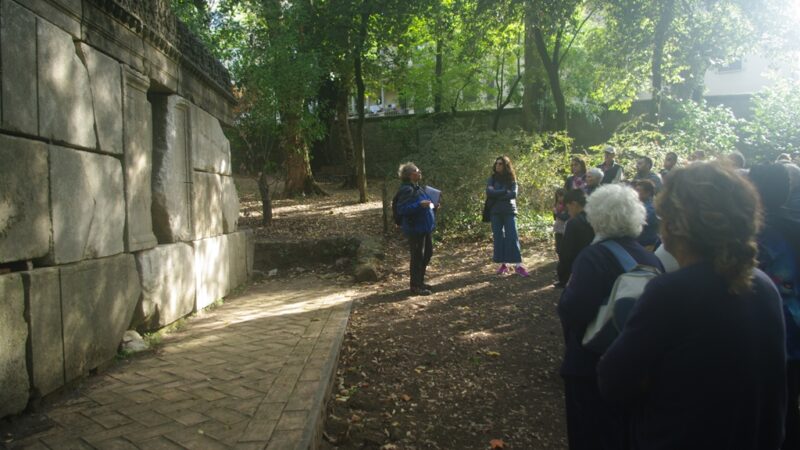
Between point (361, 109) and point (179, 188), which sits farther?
point (361, 109)

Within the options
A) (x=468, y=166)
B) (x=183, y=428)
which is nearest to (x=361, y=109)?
(x=468, y=166)

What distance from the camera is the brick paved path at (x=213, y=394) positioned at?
3.31 m

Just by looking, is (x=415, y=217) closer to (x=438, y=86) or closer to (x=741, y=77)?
(x=438, y=86)

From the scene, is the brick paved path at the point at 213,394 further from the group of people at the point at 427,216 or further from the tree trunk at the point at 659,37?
the tree trunk at the point at 659,37

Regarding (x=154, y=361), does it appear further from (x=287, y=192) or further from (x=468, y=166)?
(x=287, y=192)

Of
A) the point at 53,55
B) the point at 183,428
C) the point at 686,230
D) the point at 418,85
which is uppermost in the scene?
the point at 418,85

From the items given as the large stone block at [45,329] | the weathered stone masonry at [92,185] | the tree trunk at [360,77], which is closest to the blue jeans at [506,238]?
the weathered stone masonry at [92,185]

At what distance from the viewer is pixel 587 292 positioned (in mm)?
2742

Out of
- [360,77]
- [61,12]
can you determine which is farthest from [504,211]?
[360,77]

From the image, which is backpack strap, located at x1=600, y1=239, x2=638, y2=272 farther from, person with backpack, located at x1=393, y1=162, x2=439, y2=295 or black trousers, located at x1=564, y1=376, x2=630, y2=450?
person with backpack, located at x1=393, y1=162, x2=439, y2=295

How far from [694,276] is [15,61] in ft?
12.9

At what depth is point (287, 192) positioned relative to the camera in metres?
18.8

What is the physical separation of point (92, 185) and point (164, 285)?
1503 mm

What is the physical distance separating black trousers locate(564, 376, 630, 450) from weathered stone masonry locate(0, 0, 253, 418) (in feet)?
10.6
